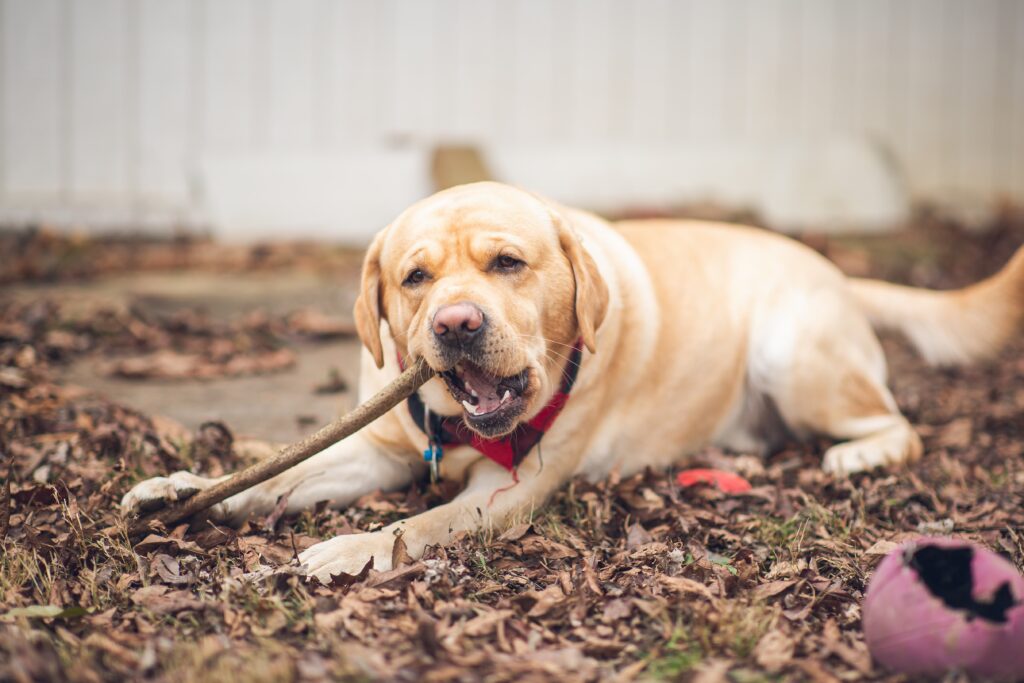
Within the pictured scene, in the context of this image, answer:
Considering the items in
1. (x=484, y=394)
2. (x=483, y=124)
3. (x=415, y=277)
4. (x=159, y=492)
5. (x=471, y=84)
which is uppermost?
(x=471, y=84)

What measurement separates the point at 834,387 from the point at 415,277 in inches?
73.9

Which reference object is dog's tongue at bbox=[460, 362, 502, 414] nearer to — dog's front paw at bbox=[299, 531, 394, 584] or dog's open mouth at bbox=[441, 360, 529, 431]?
dog's open mouth at bbox=[441, 360, 529, 431]

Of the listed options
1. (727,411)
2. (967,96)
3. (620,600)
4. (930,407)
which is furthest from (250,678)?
(967,96)

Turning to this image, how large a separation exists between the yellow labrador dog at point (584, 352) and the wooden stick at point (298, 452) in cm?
6

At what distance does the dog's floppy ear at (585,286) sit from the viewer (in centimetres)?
295

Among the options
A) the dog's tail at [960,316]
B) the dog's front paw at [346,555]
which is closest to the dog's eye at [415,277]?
the dog's front paw at [346,555]

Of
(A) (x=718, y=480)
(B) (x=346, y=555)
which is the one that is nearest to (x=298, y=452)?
(B) (x=346, y=555)

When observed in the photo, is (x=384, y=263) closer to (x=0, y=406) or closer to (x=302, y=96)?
(x=0, y=406)

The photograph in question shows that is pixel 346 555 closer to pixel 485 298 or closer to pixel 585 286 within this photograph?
pixel 485 298

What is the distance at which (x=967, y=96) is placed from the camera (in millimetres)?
9070

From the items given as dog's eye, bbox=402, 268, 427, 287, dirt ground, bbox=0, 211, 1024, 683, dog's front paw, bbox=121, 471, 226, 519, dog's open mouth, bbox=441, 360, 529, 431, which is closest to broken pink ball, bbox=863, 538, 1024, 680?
dirt ground, bbox=0, 211, 1024, 683

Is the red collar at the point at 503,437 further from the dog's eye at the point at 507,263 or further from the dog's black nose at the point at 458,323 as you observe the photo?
the dog's black nose at the point at 458,323

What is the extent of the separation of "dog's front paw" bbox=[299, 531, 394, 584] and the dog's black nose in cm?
61

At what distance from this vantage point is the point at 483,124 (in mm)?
8445
